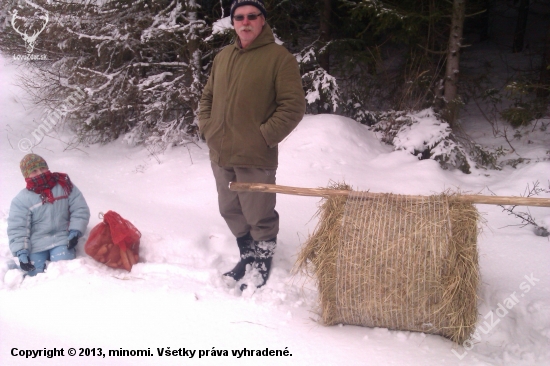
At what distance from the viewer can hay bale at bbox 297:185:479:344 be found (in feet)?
7.72

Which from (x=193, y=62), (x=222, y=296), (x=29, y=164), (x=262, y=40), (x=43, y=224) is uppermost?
(x=262, y=40)

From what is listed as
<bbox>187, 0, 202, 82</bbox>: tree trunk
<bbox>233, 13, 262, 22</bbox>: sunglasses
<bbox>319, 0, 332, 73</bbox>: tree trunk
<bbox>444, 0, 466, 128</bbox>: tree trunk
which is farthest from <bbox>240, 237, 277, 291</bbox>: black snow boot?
<bbox>319, 0, 332, 73</bbox>: tree trunk

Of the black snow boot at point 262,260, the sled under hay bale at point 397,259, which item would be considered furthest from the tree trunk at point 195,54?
the sled under hay bale at point 397,259

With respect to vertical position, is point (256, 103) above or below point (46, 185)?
above

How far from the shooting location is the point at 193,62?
6836mm

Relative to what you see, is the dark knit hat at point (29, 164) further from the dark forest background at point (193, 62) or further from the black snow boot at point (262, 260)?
the dark forest background at point (193, 62)

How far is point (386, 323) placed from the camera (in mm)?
2586

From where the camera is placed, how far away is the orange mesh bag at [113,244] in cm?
349

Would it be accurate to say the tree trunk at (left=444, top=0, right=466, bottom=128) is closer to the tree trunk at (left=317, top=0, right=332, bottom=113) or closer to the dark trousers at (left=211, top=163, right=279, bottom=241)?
the tree trunk at (left=317, top=0, right=332, bottom=113)

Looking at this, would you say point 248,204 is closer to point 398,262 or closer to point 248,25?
point 398,262

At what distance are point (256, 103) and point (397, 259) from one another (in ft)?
4.61

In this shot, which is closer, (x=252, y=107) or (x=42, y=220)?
(x=252, y=107)

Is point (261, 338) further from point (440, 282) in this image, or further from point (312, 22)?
point (312, 22)

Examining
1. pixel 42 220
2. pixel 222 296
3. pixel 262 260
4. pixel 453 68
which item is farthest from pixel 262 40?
pixel 453 68
